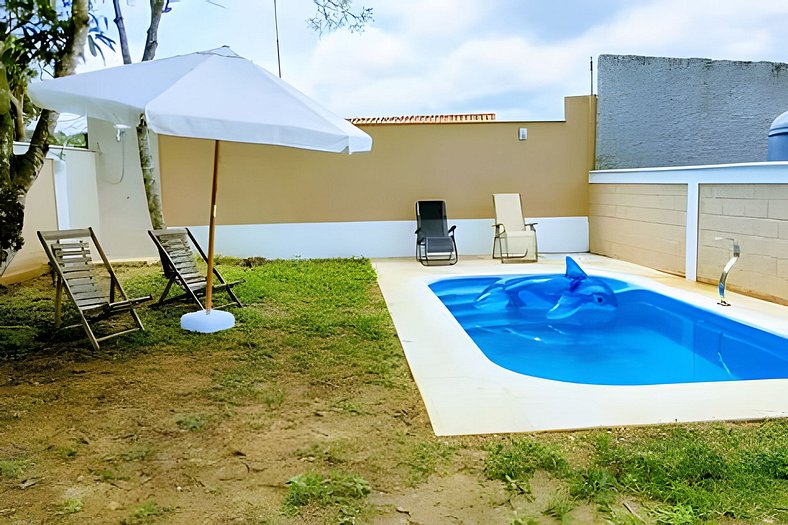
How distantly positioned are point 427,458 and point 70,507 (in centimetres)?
156

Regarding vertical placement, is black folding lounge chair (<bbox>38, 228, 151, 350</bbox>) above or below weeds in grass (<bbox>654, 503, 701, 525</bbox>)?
above

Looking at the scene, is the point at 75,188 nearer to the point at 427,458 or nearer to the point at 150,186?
the point at 150,186

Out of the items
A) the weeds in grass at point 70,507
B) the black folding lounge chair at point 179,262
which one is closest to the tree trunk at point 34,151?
the black folding lounge chair at point 179,262

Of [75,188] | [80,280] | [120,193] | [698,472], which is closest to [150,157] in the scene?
[75,188]

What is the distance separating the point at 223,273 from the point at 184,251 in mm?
2292

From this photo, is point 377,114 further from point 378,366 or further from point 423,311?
point 378,366

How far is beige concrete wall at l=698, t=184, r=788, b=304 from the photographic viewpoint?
6605 mm

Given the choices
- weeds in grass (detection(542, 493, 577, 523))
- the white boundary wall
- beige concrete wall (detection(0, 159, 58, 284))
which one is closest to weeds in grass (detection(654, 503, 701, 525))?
weeds in grass (detection(542, 493, 577, 523))

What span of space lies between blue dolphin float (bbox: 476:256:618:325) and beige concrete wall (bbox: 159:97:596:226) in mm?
3189

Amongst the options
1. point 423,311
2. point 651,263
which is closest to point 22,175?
point 423,311

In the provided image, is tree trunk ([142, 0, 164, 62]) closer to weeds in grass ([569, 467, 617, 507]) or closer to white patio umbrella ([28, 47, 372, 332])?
white patio umbrella ([28, 47, 372, 332])

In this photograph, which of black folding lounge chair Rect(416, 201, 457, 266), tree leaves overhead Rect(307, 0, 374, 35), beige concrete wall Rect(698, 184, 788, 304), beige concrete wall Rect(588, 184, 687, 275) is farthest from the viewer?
tree leaves overhead Rect(307, 0, 374, 35)

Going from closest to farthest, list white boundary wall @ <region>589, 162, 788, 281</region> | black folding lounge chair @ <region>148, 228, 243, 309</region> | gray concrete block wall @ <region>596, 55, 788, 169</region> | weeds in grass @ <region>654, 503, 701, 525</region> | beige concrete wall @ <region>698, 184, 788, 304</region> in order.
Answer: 1. weeds in grass @ <region>654, 503, 701, 525</region>
2. black folding lounge chair @ <region>148, 228, 243, 309</region>
3. beige concrete wall @ <region>698, 184, 788, 304</region>
4. white boundary wall @ <region>589, 162, 788, 281</region>
5. gray concrete block wall @ <region>596, 55, 788, 169</region>

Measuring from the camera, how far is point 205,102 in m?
4.54
